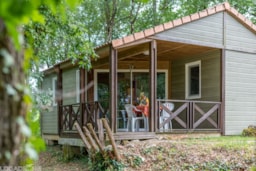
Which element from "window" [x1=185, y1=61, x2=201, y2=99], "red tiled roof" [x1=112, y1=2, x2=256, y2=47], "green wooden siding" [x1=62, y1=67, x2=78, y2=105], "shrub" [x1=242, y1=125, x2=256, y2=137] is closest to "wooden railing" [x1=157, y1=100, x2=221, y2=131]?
"window" [x1=185, y1=61, x2=201, y2=99]

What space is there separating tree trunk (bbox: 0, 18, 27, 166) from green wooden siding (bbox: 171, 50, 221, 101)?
376 inches

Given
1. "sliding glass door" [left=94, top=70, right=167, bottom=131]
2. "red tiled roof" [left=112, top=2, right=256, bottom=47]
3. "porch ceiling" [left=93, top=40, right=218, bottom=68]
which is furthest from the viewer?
"sliding glass door" [left=94, top=70, right=167, bottom=131]

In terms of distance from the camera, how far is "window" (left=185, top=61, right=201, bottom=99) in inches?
440

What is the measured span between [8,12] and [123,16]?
21.0 metres

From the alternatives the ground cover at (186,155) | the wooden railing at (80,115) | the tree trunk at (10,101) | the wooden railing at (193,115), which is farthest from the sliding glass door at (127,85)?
the tree trunk at (10,101)

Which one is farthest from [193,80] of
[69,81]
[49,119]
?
[49,119]

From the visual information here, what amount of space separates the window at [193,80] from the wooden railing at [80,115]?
3.12 metres

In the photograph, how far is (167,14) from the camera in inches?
822

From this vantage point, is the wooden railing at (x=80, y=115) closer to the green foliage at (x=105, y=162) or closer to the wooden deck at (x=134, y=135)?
the wooden deck at (x=134, y=135)

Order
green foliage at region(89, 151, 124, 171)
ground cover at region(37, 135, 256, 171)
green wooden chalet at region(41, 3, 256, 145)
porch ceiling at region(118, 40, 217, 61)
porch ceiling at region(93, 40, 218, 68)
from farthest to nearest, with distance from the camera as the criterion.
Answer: porch ceiling at region(118, 40, 217, 61), porch ceiling at region(93, 40, 218, 68), green wooden chalet at region(41, 3, 256, 145), ground cover at region(37, 135, 256, 171), green foliage at region(89, 151, 124, 171)

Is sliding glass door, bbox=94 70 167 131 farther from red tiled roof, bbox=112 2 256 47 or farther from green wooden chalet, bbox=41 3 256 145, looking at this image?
red tiled roof, bbox=112 2 256 47

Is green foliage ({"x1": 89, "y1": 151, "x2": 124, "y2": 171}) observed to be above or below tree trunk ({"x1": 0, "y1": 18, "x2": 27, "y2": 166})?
below

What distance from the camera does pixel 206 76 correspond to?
10.7 m

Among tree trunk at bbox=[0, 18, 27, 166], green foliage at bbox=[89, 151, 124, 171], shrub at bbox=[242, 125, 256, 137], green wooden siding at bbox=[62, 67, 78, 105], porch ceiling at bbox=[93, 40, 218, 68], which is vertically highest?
porch ceiling at bbox=[93, 40, 218, 68]
